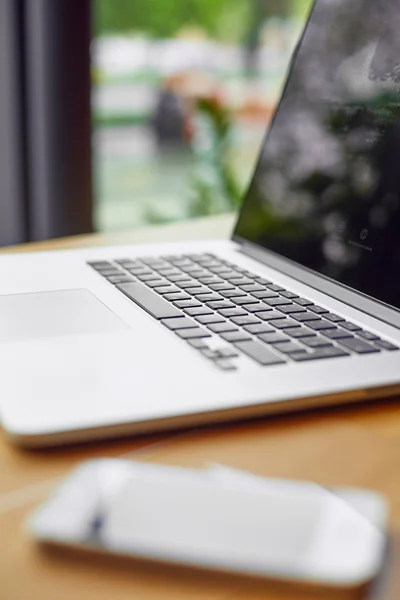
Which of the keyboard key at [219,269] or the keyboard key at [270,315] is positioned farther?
the keyboard key at [219,269]

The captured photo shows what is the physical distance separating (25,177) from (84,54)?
0.24 metres

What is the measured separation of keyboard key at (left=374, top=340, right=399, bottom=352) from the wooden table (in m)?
0.05

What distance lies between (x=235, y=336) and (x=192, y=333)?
0.03 meters

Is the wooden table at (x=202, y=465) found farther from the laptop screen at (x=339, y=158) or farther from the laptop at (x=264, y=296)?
the laptop screen at (x=339, y=158)

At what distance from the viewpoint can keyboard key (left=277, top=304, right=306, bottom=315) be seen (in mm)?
618

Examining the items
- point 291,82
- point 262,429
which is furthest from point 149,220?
point 262,429

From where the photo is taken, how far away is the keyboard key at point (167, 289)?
2.17ft

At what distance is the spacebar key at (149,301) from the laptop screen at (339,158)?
177mm

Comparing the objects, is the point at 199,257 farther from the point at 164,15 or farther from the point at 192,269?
the point at 164,15

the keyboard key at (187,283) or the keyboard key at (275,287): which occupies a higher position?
the keyboard key at (187,283)

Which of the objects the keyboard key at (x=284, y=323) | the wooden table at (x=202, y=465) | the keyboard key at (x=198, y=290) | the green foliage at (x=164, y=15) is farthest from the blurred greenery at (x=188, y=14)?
the wooden table at (x=202, y=465)

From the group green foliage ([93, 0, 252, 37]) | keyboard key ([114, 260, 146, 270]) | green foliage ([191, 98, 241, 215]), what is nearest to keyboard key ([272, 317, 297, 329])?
keyboard key ([114, 260, 146, 270])

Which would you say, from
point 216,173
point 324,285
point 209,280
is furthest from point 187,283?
point 216,173

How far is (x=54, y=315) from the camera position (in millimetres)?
602
